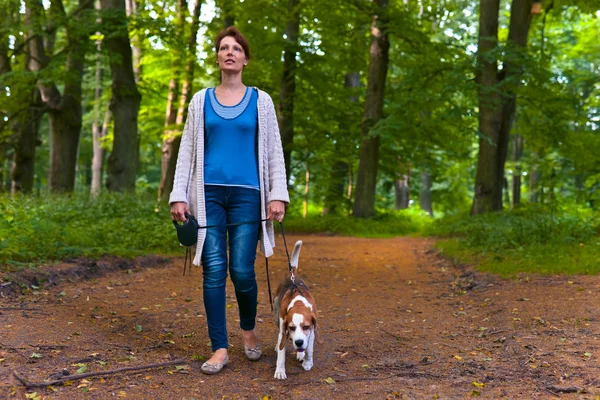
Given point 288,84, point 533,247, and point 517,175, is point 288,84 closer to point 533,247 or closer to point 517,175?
point 533,247

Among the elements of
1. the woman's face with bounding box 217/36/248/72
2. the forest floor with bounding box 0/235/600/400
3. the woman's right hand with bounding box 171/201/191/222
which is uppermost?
the woman's face with bounding box 217/36/248/72

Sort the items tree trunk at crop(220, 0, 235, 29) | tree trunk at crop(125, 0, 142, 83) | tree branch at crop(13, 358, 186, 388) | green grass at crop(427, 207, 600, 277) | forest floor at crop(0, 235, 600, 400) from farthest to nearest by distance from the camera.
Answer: tree trunk at crop(125, 0, 142, 83) < tree trunk at crop(220, 0, 235, 29) < green grass at crop(427, 207, 600, 277) < forest floor at crop(0, 235, 600, 400) < tree branch at crop(13, 358, 186, 388)

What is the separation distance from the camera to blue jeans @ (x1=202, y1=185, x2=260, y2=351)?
14.5 ft

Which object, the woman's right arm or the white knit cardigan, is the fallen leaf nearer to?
the white knit cardigan

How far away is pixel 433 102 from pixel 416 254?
402 cm

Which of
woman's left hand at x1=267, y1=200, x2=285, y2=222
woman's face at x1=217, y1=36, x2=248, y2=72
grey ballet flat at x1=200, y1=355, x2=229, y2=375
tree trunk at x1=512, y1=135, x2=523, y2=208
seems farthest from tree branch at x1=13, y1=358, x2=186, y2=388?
tree trunk at x1=512, y1=135, x2=523, y2=208

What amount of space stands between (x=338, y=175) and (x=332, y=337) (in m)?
17.5

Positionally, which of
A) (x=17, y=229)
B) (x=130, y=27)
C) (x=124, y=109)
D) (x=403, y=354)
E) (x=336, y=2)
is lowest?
(x=403, y=354)

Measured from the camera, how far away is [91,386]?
3875mm

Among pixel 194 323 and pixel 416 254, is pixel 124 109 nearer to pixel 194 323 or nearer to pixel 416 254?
pixel 416 254

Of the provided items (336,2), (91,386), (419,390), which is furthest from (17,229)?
(336,2)

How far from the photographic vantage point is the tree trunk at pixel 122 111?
1517 centimetres

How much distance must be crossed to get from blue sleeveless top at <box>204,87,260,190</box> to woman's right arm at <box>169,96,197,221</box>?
105 millimetres

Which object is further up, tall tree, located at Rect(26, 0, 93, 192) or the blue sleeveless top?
tall tree, located at Rect(26, 0, 93, 192)
